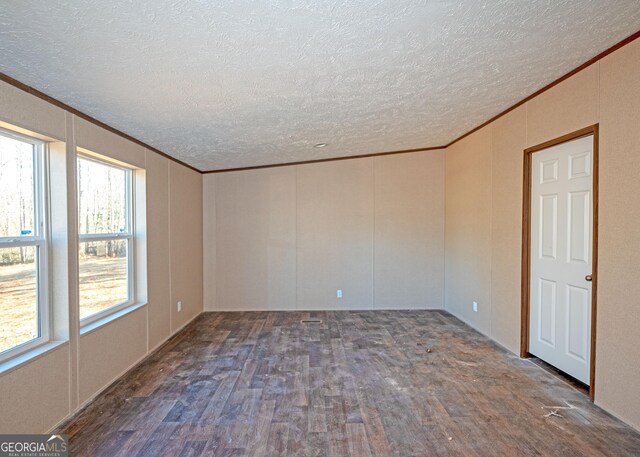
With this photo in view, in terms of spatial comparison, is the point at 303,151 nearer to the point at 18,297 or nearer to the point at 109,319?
the point at 109,319

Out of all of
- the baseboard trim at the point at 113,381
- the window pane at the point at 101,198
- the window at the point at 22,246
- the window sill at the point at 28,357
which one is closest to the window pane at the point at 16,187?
the window at the point at 22,246

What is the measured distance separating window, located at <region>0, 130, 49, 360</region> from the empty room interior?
16mm

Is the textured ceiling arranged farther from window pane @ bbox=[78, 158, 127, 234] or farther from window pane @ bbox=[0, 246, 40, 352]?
window pane @ bbox=[0, 246, 40, 352]

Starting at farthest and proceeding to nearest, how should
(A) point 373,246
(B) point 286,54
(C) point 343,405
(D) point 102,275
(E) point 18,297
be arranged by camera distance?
(A) point 373,246
(D) point 102,275
(C) point 343,405
(E) point 18,297
(B) point 286,54

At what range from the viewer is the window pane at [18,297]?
2.23m

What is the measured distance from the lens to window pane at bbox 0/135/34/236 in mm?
2260

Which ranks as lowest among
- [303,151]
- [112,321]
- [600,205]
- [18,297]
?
[112,321]

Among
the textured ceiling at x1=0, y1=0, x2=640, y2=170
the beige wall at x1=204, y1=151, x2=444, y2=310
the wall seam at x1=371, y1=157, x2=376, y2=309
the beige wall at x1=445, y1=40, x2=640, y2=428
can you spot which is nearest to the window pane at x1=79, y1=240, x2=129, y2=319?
the textured ceiling at x1=0, y1=0, x2=640, y2=170

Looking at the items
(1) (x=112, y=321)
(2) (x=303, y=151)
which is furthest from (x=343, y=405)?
(2) (x=303, y=151)

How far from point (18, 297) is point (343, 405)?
236 centimetres

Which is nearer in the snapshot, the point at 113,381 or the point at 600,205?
the point at 600,205

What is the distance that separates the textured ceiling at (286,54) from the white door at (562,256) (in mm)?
746

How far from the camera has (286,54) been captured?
2.19 metres

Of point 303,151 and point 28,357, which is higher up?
point 303,151
